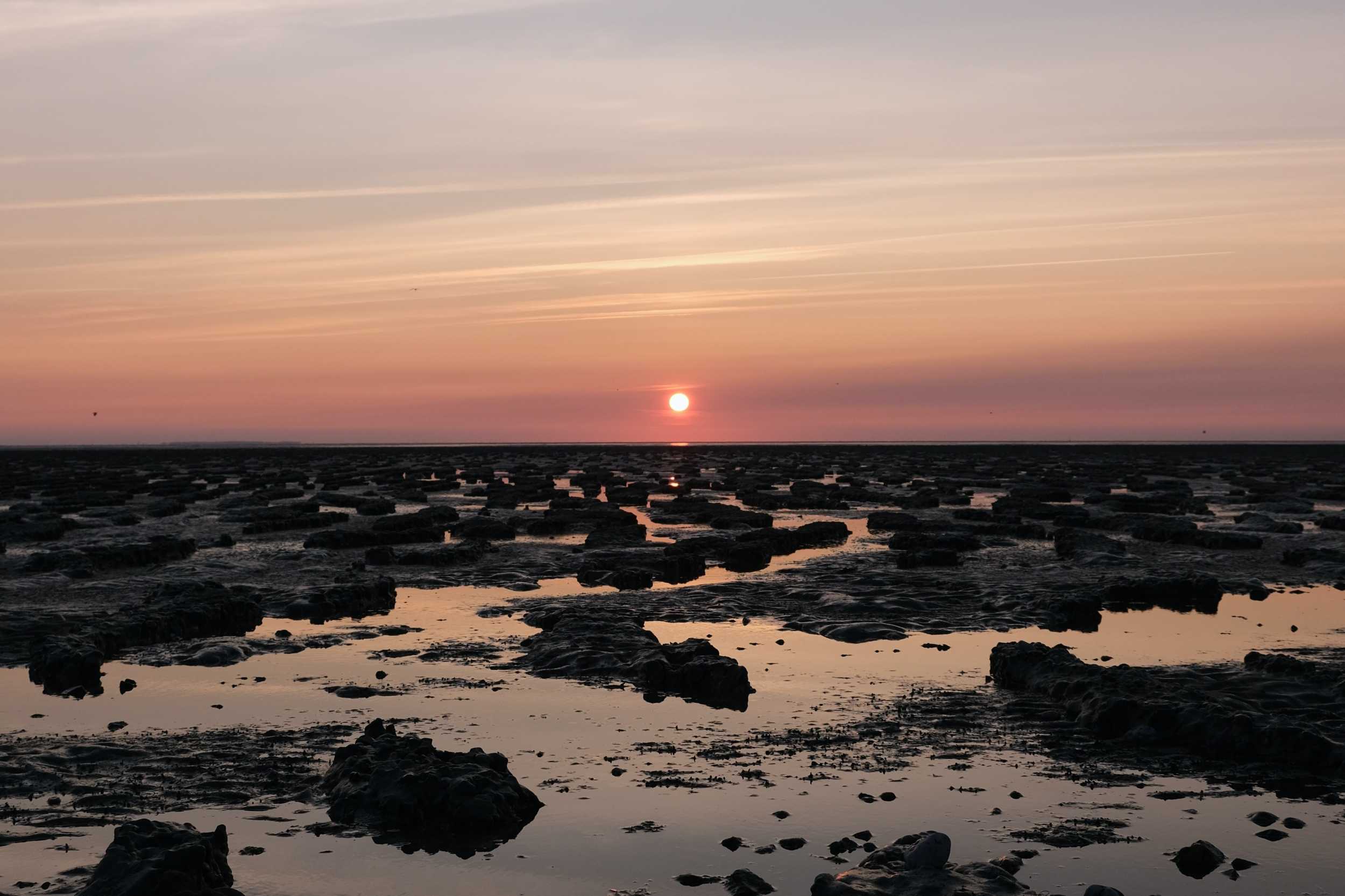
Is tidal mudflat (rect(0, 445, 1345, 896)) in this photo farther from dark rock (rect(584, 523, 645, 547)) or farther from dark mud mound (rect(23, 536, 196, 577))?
dark rock (rect(584, 523, 645, 547))

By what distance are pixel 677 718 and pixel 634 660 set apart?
10.8 ft

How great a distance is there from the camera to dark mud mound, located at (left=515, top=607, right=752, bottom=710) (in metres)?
18.2

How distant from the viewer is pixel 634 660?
20.0 meters

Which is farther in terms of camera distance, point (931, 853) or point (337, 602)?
point (337, 602)

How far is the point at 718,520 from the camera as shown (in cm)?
4975

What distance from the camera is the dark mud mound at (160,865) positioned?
980cm

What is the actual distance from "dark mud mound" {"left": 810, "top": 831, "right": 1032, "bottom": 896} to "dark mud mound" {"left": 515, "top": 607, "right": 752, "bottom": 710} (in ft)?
22.1

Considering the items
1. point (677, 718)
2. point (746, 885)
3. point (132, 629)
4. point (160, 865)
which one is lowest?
point (677, 718)

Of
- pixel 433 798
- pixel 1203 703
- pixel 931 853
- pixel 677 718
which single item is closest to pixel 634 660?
pixel 677 718

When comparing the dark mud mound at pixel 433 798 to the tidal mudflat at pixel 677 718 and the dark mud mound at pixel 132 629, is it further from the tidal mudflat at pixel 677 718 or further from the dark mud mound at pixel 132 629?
the dark mud mound at pixel 132 629

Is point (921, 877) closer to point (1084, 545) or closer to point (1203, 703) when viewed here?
point (1203, 703)

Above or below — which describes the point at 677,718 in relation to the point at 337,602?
below

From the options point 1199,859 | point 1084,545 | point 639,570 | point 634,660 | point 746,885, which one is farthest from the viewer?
point 1084,545

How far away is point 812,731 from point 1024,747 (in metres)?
2.89
